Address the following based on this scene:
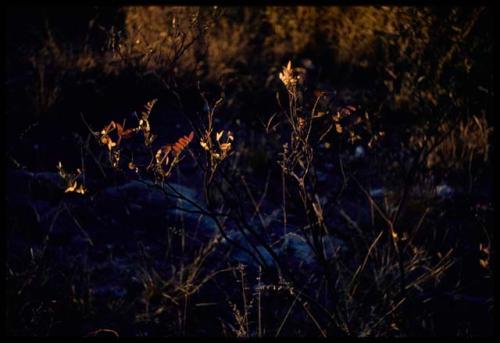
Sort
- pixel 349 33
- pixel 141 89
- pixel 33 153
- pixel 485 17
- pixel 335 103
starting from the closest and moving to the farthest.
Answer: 1. pixel 33 153
2. pixel 485 17
3. pixel 141 89
4. pixel 335 103
5. pixel 349 33

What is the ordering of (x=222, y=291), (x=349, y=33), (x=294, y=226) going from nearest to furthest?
1. (x=222, y=291)
2. (x=294, y=226)
3. (x=349, y=33)

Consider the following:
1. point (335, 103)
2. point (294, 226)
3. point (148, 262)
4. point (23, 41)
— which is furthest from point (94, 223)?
point (23, 41)

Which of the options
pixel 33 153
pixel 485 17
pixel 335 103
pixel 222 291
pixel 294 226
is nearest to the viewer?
pixel 222 291

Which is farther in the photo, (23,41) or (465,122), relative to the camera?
(23,41)

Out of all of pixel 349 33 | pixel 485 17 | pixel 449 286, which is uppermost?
pixel 485 17

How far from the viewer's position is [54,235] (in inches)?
127

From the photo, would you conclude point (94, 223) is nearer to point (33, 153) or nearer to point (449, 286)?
point (33, 153)

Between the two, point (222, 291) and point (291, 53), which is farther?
point (291, 53)

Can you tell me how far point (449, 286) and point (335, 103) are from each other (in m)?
2.67

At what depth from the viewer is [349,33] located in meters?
6.41

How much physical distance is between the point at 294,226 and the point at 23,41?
3.89 metres

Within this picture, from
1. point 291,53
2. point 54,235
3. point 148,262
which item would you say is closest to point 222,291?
point 148,262

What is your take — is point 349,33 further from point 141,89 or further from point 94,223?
point 94,223

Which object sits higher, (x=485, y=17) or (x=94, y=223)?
(x=485, y=17)
